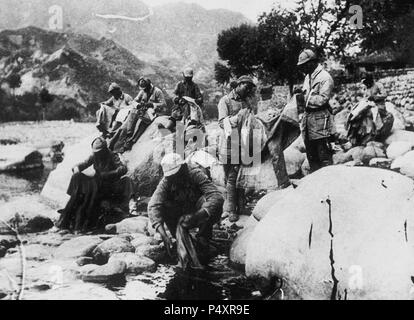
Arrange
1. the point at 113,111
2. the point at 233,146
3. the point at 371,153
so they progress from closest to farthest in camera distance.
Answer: the point at 233,146, the point at 371,153, the point at 113,111

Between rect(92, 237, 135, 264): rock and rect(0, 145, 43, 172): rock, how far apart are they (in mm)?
4771

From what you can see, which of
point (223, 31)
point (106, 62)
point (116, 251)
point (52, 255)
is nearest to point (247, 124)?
point (223, 31)

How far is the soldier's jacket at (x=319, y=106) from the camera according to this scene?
6234 mm

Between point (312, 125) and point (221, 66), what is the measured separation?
2677 mm

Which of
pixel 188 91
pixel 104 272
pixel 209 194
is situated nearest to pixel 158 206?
pixel 209 194

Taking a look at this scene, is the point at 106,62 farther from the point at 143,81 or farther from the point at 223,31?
the point at 223,31

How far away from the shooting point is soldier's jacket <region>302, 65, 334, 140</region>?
20.5 ft

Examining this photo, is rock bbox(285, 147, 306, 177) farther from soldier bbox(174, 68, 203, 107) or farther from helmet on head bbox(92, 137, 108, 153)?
helmet on head bbox(92, 137, 108, 153)

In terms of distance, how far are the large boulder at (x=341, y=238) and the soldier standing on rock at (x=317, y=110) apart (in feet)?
4.63

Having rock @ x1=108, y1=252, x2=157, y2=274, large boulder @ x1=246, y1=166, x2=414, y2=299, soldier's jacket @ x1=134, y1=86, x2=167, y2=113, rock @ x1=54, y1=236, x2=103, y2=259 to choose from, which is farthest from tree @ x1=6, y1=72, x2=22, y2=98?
large boulder @ x1=246, y1=166, x2=414, y2=299

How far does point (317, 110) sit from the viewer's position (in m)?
6.29

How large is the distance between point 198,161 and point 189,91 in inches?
65.6

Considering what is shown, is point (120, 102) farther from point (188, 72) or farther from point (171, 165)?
point (171, 165)

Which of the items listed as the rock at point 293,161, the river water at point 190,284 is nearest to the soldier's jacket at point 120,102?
the rock at point 293,161
